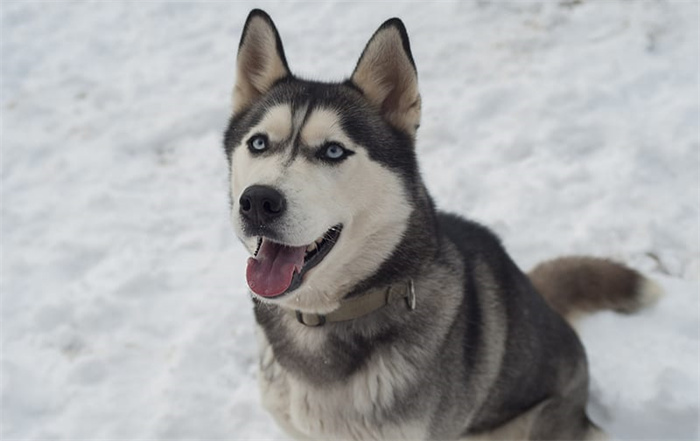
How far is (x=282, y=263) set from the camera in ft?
7.00

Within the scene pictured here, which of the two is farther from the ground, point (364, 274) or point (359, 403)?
point (364, 274)

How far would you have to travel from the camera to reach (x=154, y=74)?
5.57 m

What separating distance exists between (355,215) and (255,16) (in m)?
0.89

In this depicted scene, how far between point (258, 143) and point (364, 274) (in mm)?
620

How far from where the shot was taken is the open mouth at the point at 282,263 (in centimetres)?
209

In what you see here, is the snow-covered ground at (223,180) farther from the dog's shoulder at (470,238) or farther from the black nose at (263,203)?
the black nose at (263,203)

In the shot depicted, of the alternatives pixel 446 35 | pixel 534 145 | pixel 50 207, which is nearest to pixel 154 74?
pixel 50 207

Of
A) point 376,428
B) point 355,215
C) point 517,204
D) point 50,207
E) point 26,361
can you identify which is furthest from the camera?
point 50,207

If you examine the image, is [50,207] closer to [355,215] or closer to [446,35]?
[355,215]

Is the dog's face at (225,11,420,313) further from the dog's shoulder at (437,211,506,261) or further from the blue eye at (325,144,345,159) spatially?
the dog's shoulder at (437,211,506,261)

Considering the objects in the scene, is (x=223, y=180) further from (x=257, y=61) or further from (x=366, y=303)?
(x=366, y=303)

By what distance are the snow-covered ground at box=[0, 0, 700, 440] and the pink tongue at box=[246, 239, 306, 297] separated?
1.32 meters

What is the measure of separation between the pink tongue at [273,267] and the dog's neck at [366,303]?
0.99 ft

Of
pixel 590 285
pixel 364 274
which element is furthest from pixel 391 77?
pixel 590 285
